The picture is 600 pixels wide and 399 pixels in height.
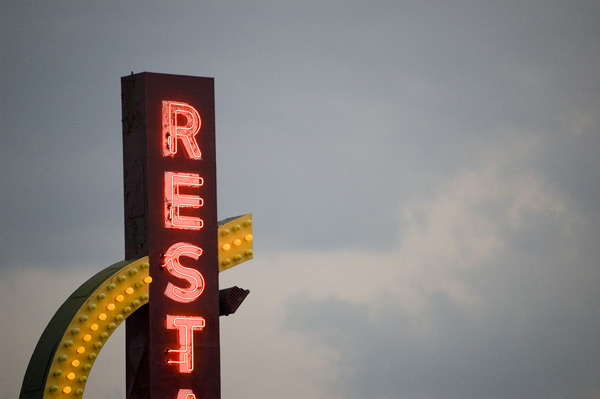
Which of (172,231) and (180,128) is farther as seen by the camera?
(180,128)

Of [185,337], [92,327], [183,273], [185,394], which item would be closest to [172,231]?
[183,273]

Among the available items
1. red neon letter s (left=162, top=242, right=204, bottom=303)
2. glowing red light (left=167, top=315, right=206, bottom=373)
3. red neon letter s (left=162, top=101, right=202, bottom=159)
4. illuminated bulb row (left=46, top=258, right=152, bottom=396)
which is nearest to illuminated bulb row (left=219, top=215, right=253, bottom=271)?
red neon letter s (left=162, top=242, right=204, bottom=303)

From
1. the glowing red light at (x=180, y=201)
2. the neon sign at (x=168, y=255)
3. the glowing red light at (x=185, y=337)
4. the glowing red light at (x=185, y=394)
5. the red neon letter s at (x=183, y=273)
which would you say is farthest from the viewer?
the glowing red light at (x=180, y=201)

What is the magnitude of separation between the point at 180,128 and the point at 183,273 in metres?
2.90

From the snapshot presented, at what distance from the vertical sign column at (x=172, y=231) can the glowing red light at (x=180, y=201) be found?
0.06 ft

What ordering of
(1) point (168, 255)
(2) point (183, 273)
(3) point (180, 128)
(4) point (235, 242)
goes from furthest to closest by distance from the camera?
(4) point (235, 242) → (3) point (180, 128) → (2) point (183, 273) → (1) point (168, 255)

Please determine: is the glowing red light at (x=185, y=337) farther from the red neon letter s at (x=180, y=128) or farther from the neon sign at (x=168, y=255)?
the red neon letter s at (x=180, y=128)

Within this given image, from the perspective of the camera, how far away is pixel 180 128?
2909 centimetres

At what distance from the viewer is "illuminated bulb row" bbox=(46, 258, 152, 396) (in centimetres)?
2670

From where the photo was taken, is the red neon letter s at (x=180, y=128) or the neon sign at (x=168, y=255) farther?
the red neon letter s at (x=180, y=128)

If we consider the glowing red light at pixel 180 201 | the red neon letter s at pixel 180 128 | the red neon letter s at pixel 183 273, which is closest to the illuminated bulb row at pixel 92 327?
the red neon letter s at pixel 183 273

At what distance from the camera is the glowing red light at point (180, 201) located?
2864cm

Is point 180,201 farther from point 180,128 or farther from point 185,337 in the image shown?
point 185,337

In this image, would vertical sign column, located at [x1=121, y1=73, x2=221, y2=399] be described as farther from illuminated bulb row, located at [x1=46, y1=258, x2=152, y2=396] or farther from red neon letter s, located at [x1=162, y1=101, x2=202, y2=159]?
illuminated bulb row, located at [x1=46, y1=258, x2=152, y2=396]
